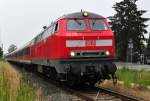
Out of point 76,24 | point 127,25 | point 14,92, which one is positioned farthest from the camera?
point 127,25

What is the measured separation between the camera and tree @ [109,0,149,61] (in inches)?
2734

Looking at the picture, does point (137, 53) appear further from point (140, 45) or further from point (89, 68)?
point (89, 68)

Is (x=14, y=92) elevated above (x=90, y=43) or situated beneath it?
situated beneath

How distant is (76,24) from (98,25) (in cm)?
81

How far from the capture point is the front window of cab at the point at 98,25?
1562 centimetres

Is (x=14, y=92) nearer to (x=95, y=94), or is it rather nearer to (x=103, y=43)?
(x=95, y=94)

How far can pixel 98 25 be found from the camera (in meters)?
15.7

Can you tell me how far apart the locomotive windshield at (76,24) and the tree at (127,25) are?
53729 mm

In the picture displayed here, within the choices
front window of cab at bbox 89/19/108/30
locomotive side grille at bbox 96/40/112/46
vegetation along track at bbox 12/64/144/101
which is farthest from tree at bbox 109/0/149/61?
locomotive side grille at bbox 96/40/112/46

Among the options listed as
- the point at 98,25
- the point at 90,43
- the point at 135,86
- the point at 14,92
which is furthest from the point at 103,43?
the point at 14,92

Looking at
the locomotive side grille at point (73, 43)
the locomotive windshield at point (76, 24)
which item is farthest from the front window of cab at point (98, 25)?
the locomotive side grille at point (73, 43)

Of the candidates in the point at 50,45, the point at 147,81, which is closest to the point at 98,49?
Answer: the point at 50,45

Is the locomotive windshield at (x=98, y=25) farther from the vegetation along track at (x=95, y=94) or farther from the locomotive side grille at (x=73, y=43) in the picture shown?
the vegetation along track at (x=95, y=94)

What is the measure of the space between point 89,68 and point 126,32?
5717cm
